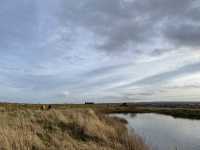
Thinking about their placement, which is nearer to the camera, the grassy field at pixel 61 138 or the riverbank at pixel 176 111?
the grassy field at pixel 61 138

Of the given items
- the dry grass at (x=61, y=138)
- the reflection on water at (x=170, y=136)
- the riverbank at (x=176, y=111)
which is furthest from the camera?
the riverbank at (x=176, y=111)

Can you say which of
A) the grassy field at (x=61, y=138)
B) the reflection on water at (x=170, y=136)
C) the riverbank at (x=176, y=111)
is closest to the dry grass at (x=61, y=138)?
the grassy field at (x=61, y=138)

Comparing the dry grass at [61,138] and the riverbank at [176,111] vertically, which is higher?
the dry grass at [61,138]

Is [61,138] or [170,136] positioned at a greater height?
[61,138]

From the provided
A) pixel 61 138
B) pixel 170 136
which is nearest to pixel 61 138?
pixel 61 138

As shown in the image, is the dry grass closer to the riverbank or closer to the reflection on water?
the reflection on water

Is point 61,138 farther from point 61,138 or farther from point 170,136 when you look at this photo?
point 170,136

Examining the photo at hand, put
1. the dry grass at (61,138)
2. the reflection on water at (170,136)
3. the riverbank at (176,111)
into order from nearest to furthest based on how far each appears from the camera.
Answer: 1. the dry grass at (61,138)
2. the reflection on water at (170,136)
3. the riverbank at (176,111)

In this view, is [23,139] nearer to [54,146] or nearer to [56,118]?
[54,146]

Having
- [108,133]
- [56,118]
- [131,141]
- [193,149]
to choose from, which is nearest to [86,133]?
[108,133]

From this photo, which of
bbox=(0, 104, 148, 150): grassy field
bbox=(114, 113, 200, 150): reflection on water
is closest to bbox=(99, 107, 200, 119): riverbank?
bbox=(114, 113, 200, 150): reflection on water

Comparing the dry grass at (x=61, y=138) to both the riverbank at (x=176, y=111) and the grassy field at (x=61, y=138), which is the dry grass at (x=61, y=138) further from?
the riverbank at (x=176, y=111)

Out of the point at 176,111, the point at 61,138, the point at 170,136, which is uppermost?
the point at 61,138

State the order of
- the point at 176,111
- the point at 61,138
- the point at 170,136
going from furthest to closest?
1. the point at 176,111
2. the point at 170,136
3. the point at 61,138
